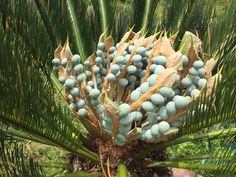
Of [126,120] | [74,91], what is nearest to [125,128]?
[126,120]

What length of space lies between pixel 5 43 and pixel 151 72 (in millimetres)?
627

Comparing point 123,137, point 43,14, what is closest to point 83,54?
point 43,14

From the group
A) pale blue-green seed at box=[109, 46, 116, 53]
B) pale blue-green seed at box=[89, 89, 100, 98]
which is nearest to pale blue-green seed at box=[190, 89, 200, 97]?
pale blue-green seed at box=[89, 89, 100, 98]

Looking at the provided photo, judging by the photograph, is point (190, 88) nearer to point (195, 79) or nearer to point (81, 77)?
point (195, 79)

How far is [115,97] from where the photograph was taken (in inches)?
78.1

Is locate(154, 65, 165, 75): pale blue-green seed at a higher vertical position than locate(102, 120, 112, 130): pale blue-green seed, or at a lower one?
higher

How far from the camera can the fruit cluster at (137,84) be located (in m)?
1.53

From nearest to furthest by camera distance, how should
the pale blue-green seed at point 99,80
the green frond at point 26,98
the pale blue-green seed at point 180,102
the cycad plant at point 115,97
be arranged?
the green frond at point 26,98, the cycad plant at point 115,97, the pale blue-green seed at point 180,102, the pale blue-green seed at point 99,80

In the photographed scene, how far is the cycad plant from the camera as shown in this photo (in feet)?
4.59

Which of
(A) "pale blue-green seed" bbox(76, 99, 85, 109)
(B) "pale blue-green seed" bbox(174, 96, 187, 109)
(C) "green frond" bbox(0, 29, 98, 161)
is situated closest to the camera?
(C) "green frond" bbox(0, 29, 98, 161)

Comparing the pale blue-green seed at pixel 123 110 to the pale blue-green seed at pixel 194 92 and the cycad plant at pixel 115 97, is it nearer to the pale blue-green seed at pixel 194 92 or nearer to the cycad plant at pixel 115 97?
the cycad plant at pixel 115 97

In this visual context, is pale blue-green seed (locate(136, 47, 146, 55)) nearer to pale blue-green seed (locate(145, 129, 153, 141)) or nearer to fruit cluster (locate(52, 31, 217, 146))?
fruit cluster (locate(52, 31, 217, 146))

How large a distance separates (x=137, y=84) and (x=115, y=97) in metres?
0.16

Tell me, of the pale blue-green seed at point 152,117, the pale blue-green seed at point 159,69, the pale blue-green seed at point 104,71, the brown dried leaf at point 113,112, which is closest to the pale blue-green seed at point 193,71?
the pale blue-green seed at point 159,69
